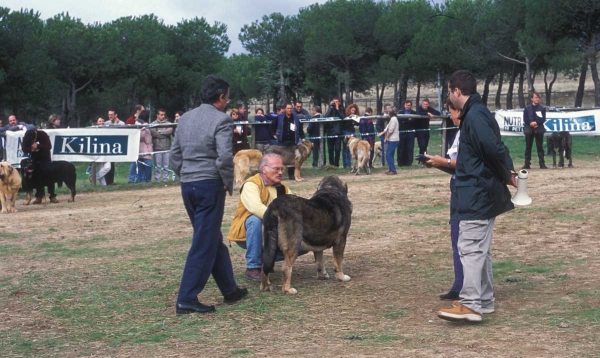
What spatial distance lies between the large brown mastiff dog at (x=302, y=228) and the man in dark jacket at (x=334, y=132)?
48.8ft

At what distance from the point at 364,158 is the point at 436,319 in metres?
14.9

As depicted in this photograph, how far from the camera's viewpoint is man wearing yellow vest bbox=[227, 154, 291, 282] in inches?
325

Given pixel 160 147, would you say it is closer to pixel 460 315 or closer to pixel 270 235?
pixel 270 235

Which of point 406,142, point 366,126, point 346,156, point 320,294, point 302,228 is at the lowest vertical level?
point 320,294

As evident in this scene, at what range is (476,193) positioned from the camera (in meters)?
6.48

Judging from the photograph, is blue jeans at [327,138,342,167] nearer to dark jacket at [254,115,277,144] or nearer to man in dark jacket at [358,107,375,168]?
man in dark jacket at [358,107,375,168]

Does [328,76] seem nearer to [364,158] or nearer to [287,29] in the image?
[287,29]

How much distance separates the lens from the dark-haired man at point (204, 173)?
23.2 feet

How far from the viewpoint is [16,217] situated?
1534 centimetres

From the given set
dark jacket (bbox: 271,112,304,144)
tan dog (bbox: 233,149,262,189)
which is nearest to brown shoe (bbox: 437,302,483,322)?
tan dog (bbox: 233,149,262,189)

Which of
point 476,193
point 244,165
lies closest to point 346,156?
point 244,165

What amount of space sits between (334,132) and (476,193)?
17034mm

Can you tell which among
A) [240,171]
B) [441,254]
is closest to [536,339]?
[441,254]

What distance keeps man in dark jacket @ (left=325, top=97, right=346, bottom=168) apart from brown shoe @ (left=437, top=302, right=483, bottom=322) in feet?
55.7
